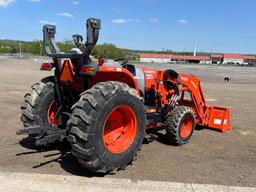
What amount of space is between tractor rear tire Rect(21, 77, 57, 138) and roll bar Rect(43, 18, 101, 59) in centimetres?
71

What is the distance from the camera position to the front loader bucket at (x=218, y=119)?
338 inches

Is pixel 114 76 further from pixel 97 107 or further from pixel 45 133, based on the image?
pixel 45 133

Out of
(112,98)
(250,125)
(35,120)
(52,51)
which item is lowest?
(250,125)

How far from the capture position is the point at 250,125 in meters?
9.58

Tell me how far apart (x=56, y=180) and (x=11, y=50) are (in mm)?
167489

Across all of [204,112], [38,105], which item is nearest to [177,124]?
[204,112]

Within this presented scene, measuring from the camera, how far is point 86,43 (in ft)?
17.0

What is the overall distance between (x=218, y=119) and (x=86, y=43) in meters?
4.70

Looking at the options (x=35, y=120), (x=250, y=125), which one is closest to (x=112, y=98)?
(x=35, y=120)

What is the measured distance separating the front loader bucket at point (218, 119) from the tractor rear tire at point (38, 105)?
13.7 feet

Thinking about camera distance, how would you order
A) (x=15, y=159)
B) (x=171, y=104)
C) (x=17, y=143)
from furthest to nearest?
(x=171, y=104), (x=17, y=143), (x=15, y=159)

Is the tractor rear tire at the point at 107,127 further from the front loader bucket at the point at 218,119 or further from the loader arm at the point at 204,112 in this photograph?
the front loader bucket at the point at 218,119

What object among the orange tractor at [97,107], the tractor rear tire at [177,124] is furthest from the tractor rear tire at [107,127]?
the tractor rear tire at [177,124]

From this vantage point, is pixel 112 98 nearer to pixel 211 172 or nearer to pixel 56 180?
pixel 56 180
